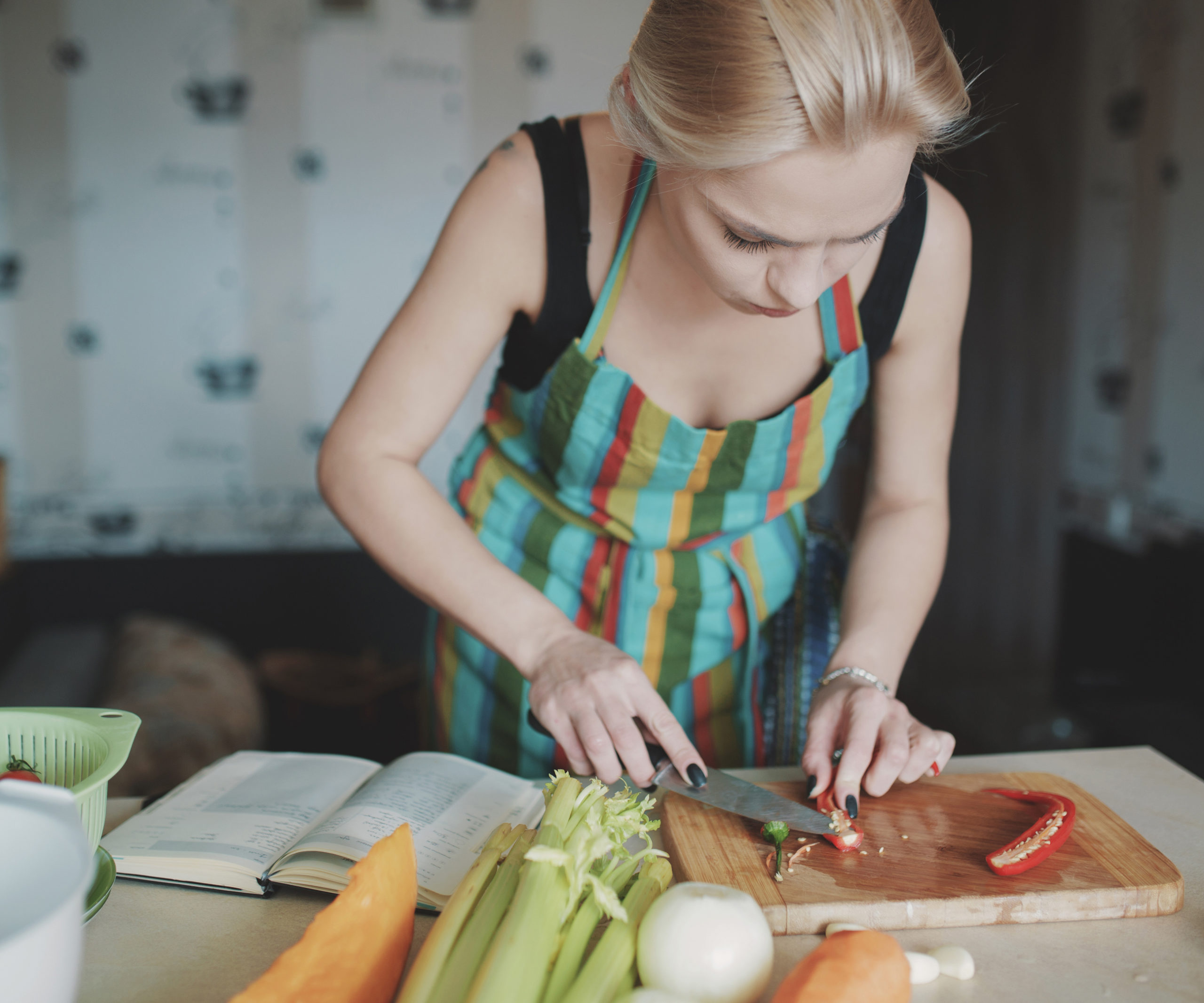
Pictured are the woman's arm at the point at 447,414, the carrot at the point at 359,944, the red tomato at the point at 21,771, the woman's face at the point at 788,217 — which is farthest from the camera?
the woman's arm at the point at 447,414

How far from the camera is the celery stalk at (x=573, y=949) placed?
606mm

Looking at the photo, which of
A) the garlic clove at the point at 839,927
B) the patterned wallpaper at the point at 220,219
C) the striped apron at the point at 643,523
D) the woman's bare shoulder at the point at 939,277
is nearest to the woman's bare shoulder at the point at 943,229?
the woman's bare shoulder at the point at 939,277

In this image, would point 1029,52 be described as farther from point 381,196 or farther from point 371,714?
point 371,714

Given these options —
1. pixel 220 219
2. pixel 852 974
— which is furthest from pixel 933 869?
pixel 220 219

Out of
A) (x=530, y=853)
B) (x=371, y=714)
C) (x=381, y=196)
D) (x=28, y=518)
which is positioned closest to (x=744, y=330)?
(x=530, y=853)

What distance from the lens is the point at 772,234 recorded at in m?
0.79

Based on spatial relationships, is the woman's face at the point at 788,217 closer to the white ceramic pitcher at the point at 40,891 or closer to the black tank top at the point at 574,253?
the black tank top at the point at 574,253

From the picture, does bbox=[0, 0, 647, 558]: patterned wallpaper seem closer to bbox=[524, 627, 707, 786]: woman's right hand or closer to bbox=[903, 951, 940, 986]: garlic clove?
bbox=[524, 627, 707, 786]: woman's right hand

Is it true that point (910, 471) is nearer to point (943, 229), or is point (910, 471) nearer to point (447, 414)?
point (943, 229)

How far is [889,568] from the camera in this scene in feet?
3.72

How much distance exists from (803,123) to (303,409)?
285 cm

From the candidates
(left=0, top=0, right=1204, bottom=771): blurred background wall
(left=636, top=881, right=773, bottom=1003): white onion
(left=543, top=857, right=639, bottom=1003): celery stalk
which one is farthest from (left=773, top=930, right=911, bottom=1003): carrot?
(left=0, top=0, right=1204, bottom=771): blurred background wall

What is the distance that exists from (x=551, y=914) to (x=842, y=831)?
0.31m

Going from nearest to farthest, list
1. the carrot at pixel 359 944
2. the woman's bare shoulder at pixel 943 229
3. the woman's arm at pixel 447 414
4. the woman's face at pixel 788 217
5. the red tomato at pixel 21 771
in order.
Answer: the carrot at pixel 359 944 < the red tomato at pixel 21 771 < the woman's face at pixel 788 217 < the woman's arm at pixel 447 414 < the woman's bare shoulder at pixel 943 229
